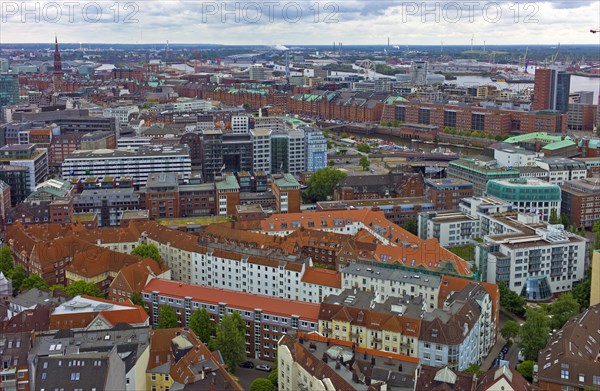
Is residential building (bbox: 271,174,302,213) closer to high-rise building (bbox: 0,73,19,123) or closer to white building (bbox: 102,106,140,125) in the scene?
white building (bbox: 102,106,140,125)

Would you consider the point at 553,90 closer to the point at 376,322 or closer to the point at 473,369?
the point at 376,322

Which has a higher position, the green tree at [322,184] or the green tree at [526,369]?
the green tree at [322,184]

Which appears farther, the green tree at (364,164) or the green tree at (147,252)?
the green tree at (364,164)

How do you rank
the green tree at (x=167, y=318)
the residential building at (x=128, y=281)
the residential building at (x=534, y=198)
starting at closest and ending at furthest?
the green tree at (x=167, y=318) < the residential building at (x=128, y=281) < the residential building at (x=534, y=198)

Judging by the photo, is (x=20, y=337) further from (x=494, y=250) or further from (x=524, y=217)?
(x=524, y=217)

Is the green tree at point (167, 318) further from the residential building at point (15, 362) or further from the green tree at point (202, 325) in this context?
the residential building at point (15, 362)

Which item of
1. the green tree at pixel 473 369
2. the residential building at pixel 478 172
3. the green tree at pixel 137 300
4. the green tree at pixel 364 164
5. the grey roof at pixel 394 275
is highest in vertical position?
the residential building at pixel 478 172

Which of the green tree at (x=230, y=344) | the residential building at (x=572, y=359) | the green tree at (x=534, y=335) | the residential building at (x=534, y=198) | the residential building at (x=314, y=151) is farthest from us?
the residential building at (x=314, y=151)

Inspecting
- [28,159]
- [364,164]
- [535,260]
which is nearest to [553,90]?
[364,164]

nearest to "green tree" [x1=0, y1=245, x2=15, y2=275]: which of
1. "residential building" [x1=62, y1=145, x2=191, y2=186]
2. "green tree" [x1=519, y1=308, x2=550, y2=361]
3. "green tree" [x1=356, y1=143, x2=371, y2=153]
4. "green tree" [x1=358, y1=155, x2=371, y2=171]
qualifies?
"residential building" [x1=62, y1=145, x2=191, y2=186]

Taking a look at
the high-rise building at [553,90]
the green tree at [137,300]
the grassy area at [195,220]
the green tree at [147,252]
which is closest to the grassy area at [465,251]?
the grassy area at [195,220]
